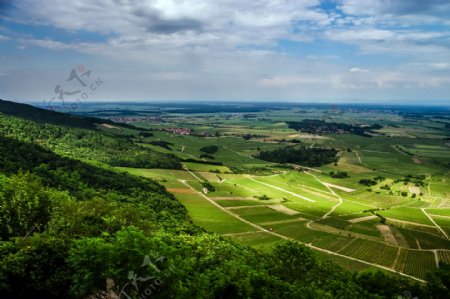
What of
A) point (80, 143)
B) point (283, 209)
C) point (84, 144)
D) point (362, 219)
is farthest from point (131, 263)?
point (80, 143)

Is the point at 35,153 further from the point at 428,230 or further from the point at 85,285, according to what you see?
the point at 428,230

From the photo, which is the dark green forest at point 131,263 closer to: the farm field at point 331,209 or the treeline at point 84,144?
the farm field at point 331,209

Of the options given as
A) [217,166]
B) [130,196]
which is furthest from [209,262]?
[217,166]

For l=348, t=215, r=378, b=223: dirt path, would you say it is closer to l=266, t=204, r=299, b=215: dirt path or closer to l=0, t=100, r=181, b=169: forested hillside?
l=266, t=204, r=299, b=215: dirt path

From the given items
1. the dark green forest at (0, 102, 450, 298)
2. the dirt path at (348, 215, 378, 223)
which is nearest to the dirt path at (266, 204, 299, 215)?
the dirt path at (348, 215, 378, 223)

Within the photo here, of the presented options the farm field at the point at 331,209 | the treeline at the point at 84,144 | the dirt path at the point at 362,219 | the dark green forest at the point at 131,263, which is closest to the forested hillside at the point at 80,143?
the treeline at the point at 84,144

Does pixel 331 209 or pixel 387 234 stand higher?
pixel 331 209

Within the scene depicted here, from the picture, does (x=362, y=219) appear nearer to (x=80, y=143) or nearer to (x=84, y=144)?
(x=84, y=144)

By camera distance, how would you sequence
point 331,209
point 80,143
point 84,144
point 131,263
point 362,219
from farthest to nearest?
point 84,144, point 80,143, point 331,209, point 362,219, point 131,263

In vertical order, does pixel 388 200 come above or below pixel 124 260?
below

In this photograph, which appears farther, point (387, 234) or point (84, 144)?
point (84, 144)

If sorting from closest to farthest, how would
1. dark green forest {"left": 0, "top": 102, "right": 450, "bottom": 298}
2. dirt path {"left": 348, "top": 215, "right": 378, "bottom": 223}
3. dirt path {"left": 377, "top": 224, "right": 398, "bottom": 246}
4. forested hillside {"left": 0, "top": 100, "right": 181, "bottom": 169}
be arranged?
1. dark green forest {"left": 0, "top": 102, "right": 450, "bottom": 298}
2. dirt path {"left": 377, "top": 224, "right": 398, "bottom": 246}
3. dirt path {"left": 348, "top": 215, "right": 378, "bottom": 223}
4. forested hillside {"left": 0, "top": 100, "right": 181, "bottom": 169}
